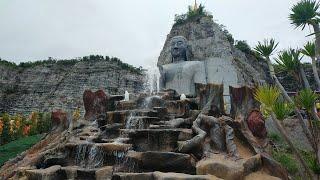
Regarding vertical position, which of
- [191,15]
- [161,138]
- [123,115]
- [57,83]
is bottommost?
[161,138]

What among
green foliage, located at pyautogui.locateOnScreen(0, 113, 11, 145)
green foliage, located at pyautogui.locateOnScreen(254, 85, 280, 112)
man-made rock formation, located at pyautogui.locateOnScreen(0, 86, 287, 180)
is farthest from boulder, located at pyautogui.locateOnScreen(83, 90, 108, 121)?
green foliage, located at pyautogui.locateOnScreen(0, 113, 11, 145)

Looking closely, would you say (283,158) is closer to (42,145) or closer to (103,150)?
(103,150)

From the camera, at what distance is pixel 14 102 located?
1067 inches

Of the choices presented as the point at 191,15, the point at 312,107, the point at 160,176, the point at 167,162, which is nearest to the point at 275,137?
the point at 312,107

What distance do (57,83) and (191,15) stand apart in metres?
10.8

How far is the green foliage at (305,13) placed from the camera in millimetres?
7799

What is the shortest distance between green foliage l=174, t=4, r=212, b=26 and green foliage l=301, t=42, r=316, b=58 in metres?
21.2

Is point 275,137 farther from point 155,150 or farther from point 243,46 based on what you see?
point 243,46

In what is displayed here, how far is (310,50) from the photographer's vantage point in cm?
691

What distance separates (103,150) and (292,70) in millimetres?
3707

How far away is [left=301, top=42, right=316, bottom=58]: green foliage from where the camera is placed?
689 cm

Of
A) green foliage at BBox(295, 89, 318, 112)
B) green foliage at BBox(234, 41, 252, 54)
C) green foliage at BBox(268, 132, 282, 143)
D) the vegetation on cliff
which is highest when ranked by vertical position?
green foliage at BBox(234, 41, 252, 54)

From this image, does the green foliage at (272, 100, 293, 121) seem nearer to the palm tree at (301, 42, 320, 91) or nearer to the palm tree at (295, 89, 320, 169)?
the palm tree at (295, 89, 320, 169)

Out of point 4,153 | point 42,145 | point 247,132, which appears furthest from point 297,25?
point 4,153
